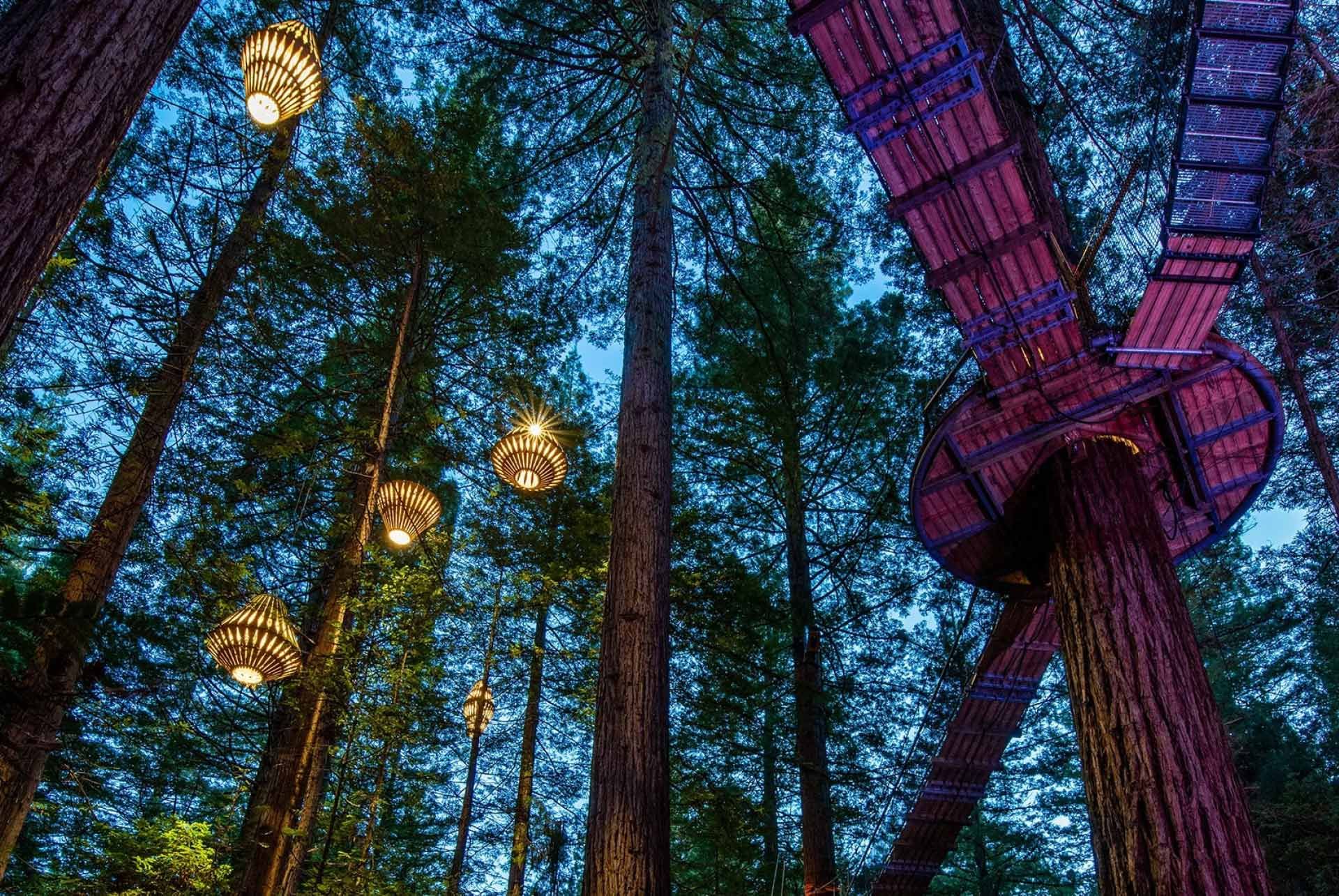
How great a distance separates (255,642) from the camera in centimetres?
399

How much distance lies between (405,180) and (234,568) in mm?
3943

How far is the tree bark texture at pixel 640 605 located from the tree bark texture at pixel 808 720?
3.65 meters

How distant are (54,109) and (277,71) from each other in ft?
10.5

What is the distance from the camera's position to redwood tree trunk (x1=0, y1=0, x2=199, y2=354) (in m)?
1.83

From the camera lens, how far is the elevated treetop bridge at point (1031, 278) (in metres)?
3.84

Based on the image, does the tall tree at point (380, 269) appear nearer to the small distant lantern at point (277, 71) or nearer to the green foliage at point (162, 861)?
the green foliage at point (162, 861)

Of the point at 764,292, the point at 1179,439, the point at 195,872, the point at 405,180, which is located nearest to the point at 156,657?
the point at 195,872

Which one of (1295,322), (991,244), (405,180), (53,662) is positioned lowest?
(53,662)

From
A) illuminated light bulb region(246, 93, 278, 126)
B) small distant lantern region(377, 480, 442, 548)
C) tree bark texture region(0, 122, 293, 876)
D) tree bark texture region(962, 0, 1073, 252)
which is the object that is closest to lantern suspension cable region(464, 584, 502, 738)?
small distant lantern region(377, 480, 442, 548)

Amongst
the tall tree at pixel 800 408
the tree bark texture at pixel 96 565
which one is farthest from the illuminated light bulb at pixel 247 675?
the tall tree at pixel 800 408

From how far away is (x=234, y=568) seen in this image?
4738mm

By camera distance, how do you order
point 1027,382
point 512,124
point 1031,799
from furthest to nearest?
point 1031,799 < point 512,124 < point 1027,382

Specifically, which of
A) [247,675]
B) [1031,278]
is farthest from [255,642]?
[1031,278]

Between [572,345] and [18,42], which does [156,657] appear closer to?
[572,345]
